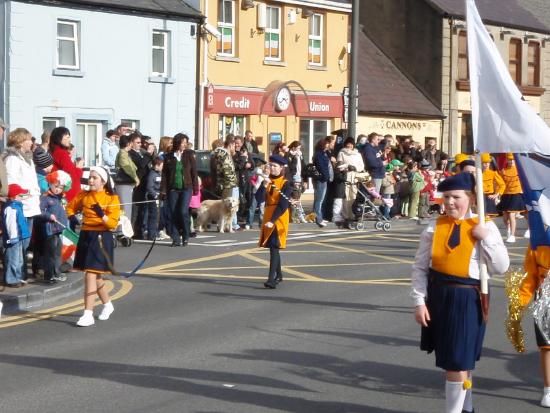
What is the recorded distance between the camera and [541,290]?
8.66 meters

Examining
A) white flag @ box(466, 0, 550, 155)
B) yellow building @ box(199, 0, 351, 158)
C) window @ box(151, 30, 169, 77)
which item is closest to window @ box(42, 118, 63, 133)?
window @ box(151, 30, 169, 77)

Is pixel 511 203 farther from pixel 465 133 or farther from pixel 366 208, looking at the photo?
pixel 465 133

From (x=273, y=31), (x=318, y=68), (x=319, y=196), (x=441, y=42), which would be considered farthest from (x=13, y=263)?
(x=441, y=42)

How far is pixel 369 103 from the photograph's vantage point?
4169 centimetres

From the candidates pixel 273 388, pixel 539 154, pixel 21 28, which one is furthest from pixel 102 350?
pixel 21 28

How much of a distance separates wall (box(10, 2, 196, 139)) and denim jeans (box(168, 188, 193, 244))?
11.1m

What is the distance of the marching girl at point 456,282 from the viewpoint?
7.32 metres

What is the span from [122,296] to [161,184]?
6.06 m

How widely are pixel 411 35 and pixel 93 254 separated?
36.3m

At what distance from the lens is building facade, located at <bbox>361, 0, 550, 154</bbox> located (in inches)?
1802

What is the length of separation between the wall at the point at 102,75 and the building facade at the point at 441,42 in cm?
1449

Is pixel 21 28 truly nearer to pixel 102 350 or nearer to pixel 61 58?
pixel 61 58

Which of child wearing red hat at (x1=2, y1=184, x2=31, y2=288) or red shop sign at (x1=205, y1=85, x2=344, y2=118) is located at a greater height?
red shop sign at (x1=205, y1=85, x2=344, y2=118)

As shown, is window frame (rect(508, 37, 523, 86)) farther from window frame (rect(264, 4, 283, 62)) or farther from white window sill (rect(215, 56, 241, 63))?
white window sill (rect(215, 56, 241, 63))
